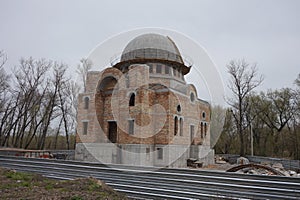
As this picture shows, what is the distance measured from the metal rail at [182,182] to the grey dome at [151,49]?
17.4 m

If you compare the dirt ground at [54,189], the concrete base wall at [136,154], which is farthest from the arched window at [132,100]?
the dirt ground at [54,189]

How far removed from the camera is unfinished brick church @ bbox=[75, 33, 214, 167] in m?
17.6

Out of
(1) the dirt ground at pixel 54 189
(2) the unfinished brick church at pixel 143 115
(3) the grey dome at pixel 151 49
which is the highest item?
(3) the grey dome at pixel 151 49

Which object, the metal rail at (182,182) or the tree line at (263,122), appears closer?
the metal rail at (182,182)

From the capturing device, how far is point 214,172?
19.0 ft

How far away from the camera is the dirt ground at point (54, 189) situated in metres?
5.75

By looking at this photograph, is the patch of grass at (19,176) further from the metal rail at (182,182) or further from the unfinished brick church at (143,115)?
the unfinished brick church at (143,115)

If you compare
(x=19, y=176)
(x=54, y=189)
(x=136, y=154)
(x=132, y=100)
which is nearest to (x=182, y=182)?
(x=54, y=189)

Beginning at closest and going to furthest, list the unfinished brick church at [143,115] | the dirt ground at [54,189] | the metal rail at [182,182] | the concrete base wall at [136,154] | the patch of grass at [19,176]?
the metal rail at [182,182] < the dirt ground at [54,189] < the patch of grass at [19,176] < the concrete base wall at [136,154] < the unfinished brick church at [143,115]

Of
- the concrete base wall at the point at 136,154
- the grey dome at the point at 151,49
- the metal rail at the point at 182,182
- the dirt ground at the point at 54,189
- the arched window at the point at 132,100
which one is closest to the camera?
the metal rail at the point at 182,182

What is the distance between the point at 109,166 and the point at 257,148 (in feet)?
90.7

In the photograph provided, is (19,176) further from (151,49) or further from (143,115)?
(151,49)

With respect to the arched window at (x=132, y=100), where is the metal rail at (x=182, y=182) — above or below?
below

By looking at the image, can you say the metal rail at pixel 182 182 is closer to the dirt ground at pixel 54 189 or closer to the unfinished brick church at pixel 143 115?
the dirt ground at pixel 54 189
